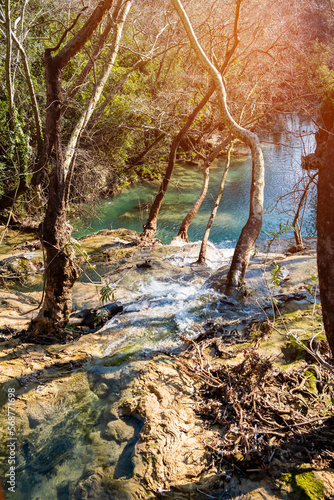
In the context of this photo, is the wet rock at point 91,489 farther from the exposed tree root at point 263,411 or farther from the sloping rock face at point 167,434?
the exposed tree root at point 263,411

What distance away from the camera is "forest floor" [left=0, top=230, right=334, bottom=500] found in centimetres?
245

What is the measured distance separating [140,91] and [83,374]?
14207 mm

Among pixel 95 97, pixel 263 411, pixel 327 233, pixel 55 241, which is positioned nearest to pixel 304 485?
pixel 263 411

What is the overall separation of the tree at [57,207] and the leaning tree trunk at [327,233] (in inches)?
116

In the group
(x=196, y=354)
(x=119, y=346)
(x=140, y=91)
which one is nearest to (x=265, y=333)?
(x=196, y=354)

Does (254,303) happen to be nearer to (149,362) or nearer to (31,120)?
(149,362)

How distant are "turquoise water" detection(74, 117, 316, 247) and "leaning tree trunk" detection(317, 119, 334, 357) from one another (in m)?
8.35

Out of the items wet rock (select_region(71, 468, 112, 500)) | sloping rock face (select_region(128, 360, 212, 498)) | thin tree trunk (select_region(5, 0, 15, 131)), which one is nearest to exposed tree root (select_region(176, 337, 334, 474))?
sloping rock face (select_region(128, 360, 212, 498))

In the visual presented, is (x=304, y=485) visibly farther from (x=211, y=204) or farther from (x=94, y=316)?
(x=211, y=204)

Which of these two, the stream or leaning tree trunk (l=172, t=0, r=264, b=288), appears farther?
leaning tree trunk (l=172, t=0, r=264, b=288)

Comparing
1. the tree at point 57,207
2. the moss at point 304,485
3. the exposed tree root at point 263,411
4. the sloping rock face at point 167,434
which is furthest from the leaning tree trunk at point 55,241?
the moss at point 304,485

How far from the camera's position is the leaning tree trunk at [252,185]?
5191 millimetres

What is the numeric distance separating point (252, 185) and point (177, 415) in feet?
13.5

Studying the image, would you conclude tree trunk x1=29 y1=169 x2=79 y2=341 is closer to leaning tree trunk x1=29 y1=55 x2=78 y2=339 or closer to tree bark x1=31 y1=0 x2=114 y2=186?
leaning tree trunk x1=29 y1=55 x2=78 y2=339
